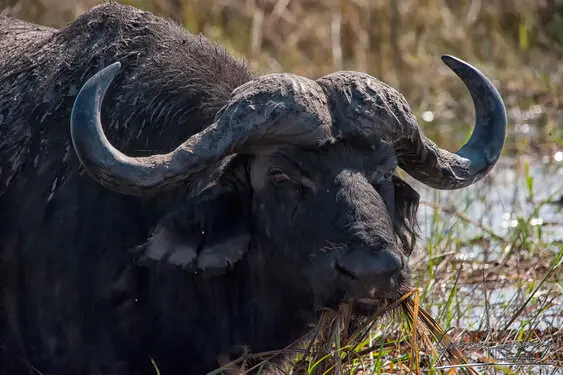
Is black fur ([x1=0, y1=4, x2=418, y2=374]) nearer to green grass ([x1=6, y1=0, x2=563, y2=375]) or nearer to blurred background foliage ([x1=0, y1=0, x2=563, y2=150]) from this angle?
green grass ([x1=6, y1=0, x2=563, y2=375])

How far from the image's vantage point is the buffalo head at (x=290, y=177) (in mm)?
4211

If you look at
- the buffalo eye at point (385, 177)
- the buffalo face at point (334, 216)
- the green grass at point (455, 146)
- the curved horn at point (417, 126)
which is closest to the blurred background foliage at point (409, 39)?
the green grass at point (455, 146)

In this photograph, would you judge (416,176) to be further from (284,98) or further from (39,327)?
(39,327)

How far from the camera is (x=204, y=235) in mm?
4582

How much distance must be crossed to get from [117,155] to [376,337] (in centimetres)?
169

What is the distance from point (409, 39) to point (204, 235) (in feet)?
25.5

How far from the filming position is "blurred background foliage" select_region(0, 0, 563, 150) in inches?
431

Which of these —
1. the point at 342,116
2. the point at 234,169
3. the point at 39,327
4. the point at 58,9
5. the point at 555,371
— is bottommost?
the point at 58,9

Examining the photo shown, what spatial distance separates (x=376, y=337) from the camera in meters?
5.44

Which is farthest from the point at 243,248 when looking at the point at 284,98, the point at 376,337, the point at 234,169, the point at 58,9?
the point at 58,9

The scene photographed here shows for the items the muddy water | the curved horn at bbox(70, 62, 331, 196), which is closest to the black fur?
the curved horn at bbox(70, 62, 331, 196)

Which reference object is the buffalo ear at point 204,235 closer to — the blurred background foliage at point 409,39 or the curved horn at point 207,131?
the curved horn at point 207,131

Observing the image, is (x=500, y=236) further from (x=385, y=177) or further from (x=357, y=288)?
(x=357, y=288)

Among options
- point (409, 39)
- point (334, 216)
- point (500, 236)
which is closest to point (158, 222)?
point (334, 216)
